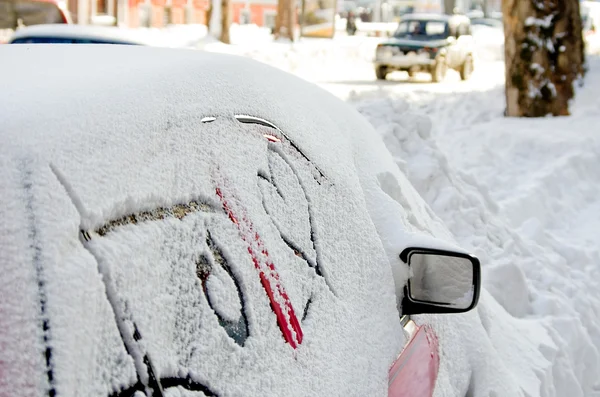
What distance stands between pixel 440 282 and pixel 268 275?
2.51 ft

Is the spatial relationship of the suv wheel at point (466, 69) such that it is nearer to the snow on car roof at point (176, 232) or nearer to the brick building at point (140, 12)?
the brick building at point (140, 12)

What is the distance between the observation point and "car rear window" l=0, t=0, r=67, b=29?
14281mm

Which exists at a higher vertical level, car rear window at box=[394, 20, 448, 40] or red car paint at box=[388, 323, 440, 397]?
car rear window at box=[394, 20, 448, 40]

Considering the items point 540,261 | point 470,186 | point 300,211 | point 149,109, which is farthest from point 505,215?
point 149,109

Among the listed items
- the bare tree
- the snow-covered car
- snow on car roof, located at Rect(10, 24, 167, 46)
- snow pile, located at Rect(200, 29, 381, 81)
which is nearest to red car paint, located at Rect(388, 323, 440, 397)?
the snow-covered car

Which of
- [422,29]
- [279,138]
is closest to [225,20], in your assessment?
[422,29]

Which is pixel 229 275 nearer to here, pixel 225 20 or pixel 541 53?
pixel 541 53

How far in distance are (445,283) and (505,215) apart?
479cm

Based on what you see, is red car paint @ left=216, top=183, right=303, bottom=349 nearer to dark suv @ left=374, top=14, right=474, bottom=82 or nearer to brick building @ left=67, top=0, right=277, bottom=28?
dark suv @ left=374, top=14, right=474, bottom=82

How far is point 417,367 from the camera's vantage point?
220 cm

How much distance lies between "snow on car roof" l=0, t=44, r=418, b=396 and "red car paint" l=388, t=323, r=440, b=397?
5 centimetres

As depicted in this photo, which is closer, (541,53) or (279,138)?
(279,138)

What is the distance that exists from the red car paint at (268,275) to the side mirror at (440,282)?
2.02ft

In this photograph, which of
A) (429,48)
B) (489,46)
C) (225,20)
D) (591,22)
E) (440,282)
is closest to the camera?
(440,282)
